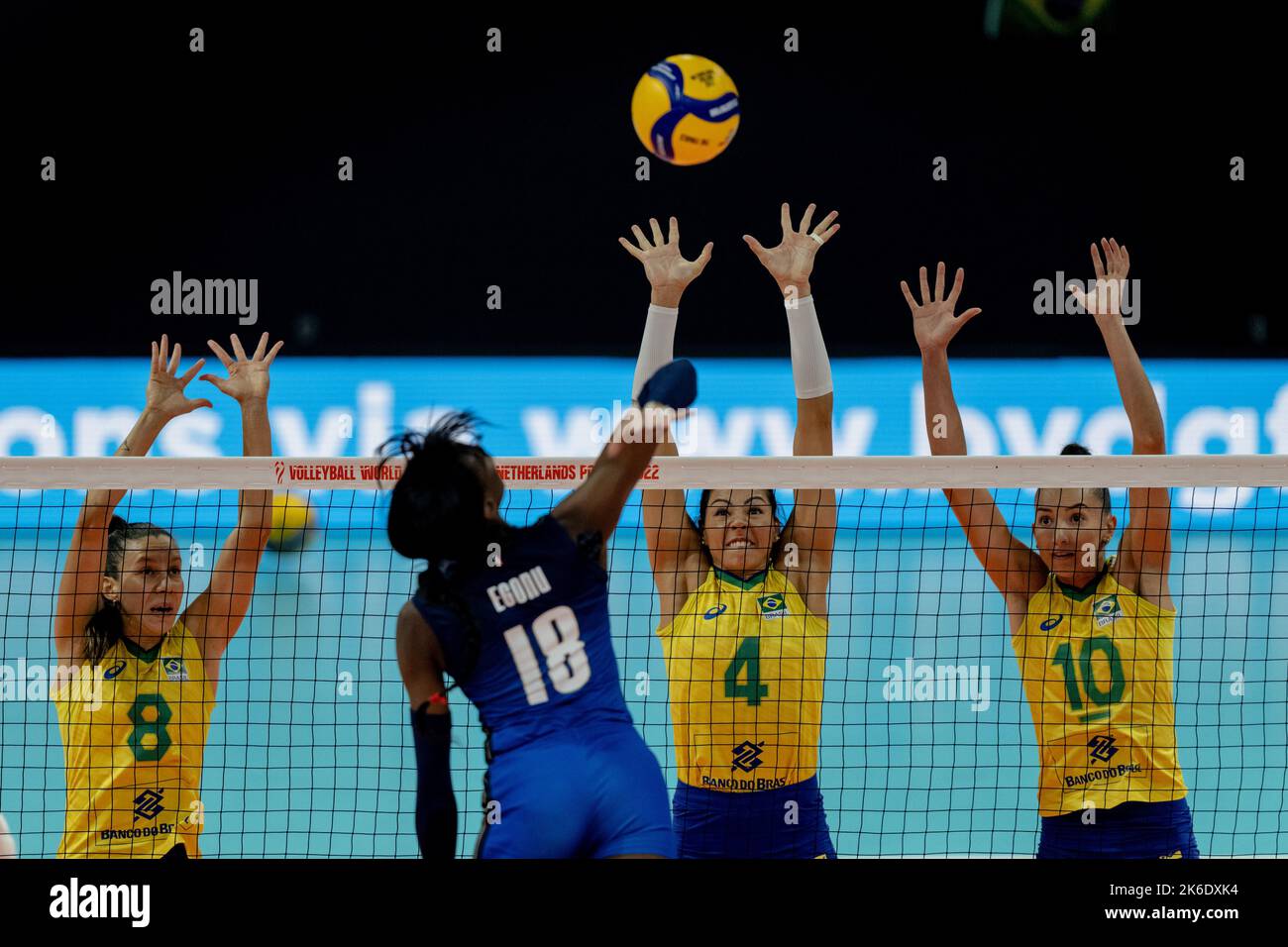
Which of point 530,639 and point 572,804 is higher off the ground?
point 530,639

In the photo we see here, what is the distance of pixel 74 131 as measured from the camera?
13961mm

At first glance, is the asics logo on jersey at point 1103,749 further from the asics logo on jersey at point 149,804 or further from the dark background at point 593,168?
the dark background at point 593,168

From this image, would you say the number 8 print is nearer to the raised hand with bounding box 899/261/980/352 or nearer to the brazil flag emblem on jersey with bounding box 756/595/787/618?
the brazil flag emblem on jersey with bounding box 756/595/787/618

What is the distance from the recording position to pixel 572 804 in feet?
11.5

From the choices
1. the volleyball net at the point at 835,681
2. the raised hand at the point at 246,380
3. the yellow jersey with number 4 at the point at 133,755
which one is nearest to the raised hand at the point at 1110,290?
the volleyball net at the point at 835,681

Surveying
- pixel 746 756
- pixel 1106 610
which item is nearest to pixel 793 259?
pixel 1106 610

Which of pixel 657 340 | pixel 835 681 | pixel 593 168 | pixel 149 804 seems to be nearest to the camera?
pixel 149 804

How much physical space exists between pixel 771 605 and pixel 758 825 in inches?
28.8

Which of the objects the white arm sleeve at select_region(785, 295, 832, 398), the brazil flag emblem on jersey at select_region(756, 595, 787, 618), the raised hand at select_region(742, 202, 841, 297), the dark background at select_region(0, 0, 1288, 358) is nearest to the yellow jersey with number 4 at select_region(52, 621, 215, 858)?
the brazil flag emblem on jersey at select_region(756, 595, 787, 618)

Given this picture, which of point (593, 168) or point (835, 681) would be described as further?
point (593, 168)

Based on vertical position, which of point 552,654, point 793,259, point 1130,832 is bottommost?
point 1130,832

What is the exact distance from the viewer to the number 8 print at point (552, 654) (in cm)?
358

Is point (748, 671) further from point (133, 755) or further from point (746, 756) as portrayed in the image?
point (133, 755)

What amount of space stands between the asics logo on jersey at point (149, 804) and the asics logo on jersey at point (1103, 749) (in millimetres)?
3056
